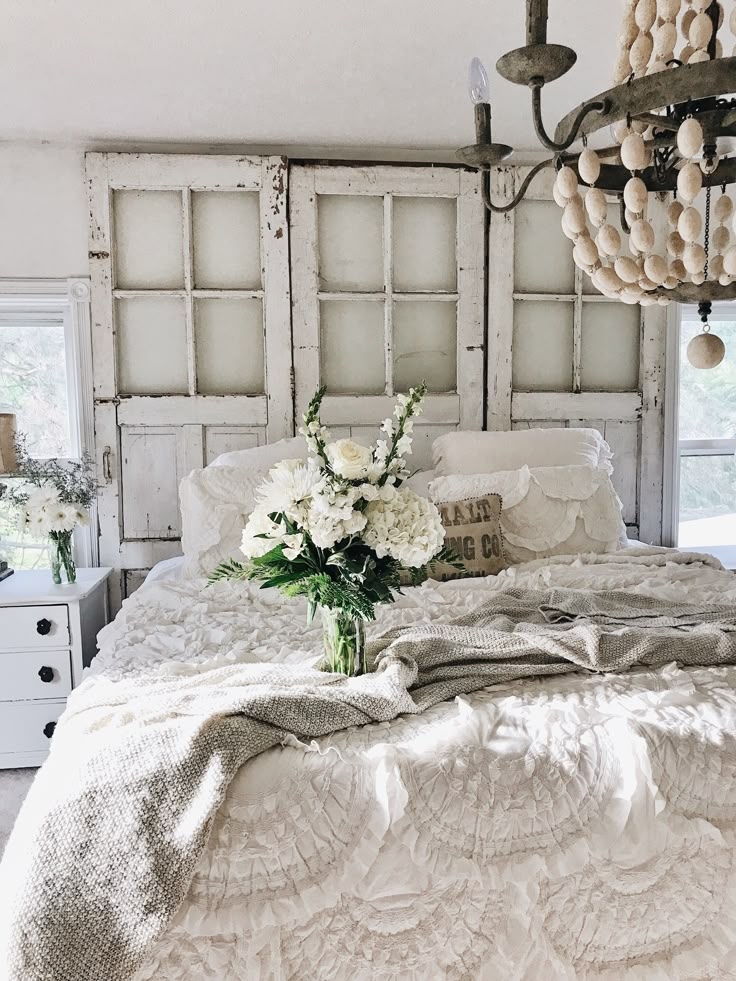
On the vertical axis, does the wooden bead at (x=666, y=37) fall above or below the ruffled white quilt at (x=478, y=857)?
above

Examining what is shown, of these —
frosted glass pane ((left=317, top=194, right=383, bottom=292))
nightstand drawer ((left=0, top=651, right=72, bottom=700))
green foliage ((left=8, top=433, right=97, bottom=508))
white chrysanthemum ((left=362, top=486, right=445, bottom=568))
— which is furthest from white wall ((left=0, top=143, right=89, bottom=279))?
white chrysanthemum ((left=362, top=486, right=445, bottom=568))

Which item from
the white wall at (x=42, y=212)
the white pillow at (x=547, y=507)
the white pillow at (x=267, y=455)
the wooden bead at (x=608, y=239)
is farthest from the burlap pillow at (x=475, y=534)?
the white wall at (x=42, y=212)

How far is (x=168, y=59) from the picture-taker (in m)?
2.41

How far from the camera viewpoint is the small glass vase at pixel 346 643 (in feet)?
5.10

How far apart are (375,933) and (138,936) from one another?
339 millimetres

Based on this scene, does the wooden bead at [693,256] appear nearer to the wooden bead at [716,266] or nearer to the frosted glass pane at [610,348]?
the wooden bead at [716,266]

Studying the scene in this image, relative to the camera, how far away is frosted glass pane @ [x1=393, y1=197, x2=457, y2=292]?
3273 millimetres

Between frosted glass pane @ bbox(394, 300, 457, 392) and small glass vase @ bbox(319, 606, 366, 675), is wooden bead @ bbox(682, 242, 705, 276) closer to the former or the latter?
small glass vase @ bbox(319, 606, 366, 675)

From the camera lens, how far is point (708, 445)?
3.63 metres

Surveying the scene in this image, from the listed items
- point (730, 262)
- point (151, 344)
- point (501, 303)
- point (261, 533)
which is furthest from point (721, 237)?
point (151, 344)

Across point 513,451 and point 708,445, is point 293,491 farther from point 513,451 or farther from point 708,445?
point 708,445

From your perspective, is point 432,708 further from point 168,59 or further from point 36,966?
point 168,59

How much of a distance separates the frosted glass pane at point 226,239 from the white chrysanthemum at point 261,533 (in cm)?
191

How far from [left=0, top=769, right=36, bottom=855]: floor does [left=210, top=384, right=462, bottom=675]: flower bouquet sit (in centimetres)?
139
